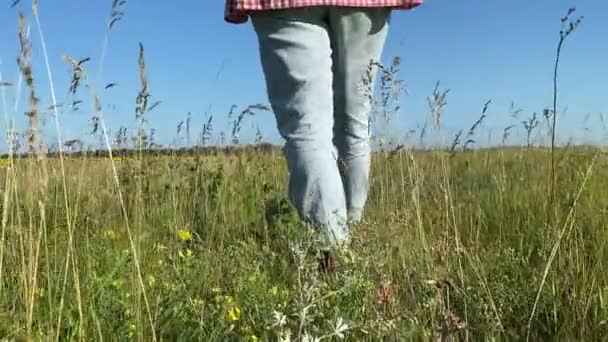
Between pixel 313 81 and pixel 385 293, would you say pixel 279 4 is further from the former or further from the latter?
pixel 385 293

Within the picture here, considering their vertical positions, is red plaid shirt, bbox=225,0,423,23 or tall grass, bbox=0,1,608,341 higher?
red plaid shirt, bbox=225,0,423,23

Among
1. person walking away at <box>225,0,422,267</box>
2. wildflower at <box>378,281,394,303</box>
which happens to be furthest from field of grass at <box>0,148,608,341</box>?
person walking away at <box>225,0,422,267</box>

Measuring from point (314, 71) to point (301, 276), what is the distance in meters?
0.95

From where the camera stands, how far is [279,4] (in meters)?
2.43

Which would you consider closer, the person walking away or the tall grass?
the tall grass

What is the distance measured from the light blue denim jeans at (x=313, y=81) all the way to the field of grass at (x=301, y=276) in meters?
0.12

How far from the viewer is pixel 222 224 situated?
10.6 feet

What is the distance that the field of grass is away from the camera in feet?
5.49

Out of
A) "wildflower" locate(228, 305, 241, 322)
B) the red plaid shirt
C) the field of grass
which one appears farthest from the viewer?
the red plaid shirt

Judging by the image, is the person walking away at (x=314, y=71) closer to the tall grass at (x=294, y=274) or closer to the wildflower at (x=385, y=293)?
the tall grass at (x=294, y=274)

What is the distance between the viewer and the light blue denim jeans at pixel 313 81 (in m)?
2.49

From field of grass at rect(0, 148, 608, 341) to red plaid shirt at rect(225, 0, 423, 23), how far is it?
52 cm

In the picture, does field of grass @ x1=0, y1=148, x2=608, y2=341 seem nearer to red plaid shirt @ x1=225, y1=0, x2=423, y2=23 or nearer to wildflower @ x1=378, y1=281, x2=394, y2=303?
wildflower @ x1=378, y1=281, x2=394, y2=303

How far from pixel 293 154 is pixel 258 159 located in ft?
8.55
